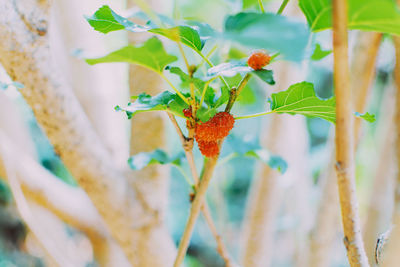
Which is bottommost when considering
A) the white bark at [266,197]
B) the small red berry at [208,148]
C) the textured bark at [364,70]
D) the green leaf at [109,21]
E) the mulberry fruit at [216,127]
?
the small red berry at [208,148]

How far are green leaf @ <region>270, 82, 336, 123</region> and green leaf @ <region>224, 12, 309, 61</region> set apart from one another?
112mm

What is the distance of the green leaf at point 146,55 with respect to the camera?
0.99 ft

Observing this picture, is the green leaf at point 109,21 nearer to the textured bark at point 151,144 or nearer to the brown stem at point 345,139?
the brown stem at point 345,139

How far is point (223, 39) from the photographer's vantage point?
20 centimetres

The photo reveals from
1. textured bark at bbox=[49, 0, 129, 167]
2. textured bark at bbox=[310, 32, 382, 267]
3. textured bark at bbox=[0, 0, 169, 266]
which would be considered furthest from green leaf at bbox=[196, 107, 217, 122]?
textured bark at bbox=[49, 0, 129, 167]

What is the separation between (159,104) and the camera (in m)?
0.31

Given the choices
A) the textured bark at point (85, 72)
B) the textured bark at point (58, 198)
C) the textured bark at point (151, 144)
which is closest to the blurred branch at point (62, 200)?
the textured bark at point (58, 198)

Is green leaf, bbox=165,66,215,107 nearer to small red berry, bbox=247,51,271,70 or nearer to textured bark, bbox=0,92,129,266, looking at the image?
small red berry, bbox=247,51,271,70

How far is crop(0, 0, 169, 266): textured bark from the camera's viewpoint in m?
0.40

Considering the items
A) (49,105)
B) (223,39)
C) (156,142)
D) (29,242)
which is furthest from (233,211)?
(223,39)

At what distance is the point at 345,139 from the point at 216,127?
11cm

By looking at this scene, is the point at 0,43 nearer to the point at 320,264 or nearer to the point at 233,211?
the point at 320,264

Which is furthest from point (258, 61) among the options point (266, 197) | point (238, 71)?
point (266, 197)

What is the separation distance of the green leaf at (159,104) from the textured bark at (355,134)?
0.41 meters
